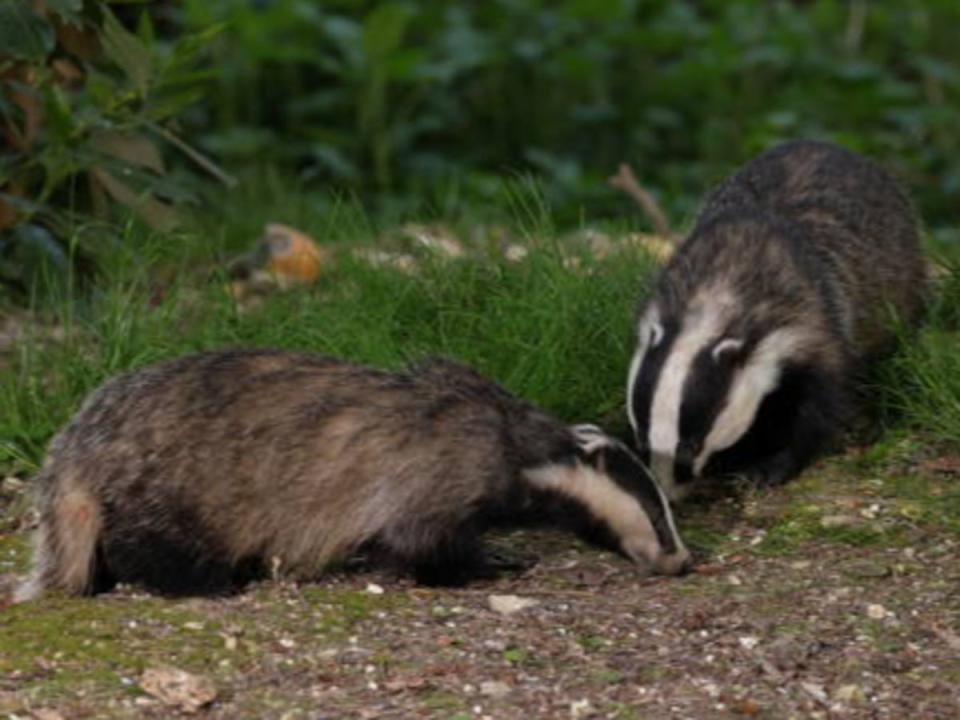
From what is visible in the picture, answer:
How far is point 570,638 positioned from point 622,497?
524 mm

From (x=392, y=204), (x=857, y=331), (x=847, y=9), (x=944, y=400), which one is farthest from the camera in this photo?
(x=847, y=9)

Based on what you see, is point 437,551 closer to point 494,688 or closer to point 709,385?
point 494,688

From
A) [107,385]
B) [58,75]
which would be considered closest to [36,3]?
[58,75]

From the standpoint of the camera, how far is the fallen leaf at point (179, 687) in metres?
4.70

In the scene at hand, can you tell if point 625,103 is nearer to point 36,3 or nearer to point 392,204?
point 392,204

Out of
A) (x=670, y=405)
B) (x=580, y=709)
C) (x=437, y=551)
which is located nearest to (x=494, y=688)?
(x=580, y=709)

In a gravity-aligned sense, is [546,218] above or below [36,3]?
below

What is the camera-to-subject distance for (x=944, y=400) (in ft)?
20.4

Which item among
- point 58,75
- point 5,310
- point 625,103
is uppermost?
point 58,75

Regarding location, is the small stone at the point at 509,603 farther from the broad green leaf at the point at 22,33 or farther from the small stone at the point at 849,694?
the broad green leaf at the point at 22,33

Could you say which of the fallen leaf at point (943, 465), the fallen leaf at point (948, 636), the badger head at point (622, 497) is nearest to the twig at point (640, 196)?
the fallen leaf at point (943, 465)

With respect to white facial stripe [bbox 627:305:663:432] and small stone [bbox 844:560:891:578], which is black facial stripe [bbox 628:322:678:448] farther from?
small stone [bbox 844:560:891:578]

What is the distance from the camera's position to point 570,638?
5.12m

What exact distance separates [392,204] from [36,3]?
3.45 metres
